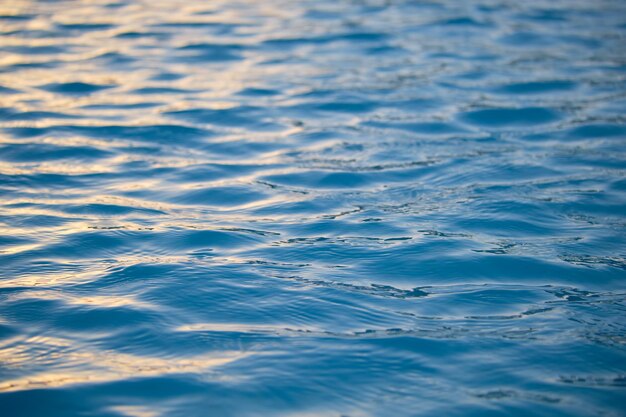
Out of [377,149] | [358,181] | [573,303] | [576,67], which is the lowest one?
[573,303]

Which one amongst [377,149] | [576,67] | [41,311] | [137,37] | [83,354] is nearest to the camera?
[83,354]

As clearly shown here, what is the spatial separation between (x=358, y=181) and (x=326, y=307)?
1.65 metres

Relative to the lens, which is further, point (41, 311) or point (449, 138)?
point (449, 138)

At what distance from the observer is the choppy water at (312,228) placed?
2617 mm

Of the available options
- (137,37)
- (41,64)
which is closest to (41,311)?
(41,64)

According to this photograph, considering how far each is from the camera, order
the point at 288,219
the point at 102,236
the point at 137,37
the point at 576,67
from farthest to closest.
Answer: the point at 137,37 < the point at 576,67 < the point at 288,219 < the point at 102,236

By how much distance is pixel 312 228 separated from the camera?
12.9ft

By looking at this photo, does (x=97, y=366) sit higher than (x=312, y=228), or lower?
lower

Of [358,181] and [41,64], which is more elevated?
[41,64]

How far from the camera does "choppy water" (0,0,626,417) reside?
2.62 meters

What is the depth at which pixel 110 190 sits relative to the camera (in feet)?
14.6

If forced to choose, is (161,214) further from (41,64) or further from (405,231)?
(41,64)

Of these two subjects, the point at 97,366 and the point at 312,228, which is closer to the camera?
the point at 97,366

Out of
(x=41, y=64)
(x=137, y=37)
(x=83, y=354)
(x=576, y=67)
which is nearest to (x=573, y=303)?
(x=83, y=354)
